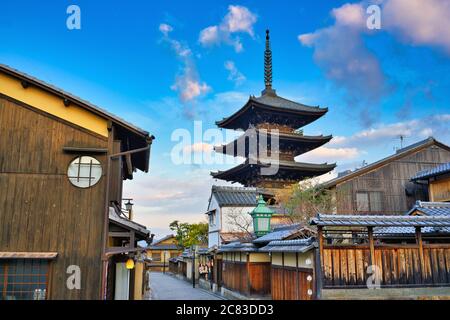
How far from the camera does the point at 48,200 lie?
10.9 m

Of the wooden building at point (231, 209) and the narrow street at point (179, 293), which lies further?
the wooden building at point (231, 209)

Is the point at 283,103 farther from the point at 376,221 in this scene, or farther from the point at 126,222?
the point at 126,222

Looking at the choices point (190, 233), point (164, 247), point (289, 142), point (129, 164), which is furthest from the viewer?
point (164, 247)

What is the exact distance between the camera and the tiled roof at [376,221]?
11.5 meters

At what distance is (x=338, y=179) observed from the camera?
28.1m

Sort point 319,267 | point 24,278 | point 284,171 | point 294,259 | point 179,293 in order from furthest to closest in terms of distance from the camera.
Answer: point 284,171
point 179,293
point 294,259
point 319,267
point 24,278

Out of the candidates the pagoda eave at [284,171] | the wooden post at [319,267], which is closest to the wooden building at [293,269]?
the wooden post at [319,267]

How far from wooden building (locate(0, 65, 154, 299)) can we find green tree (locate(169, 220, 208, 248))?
38730 mm

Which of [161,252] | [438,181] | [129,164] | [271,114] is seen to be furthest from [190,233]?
[129,164]

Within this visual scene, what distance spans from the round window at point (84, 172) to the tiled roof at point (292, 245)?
6.78m

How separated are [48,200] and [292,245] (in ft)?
27.1

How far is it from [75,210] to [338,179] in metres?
21.3

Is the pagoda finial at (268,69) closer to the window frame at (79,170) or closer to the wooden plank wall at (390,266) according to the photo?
the wooden plank wall at (390,266)

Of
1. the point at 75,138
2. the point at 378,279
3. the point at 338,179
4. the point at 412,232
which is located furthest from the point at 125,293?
the point at 338,179
